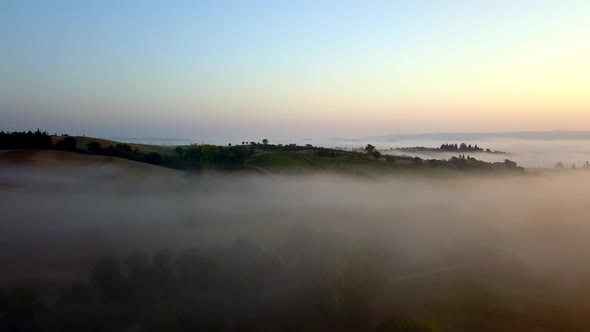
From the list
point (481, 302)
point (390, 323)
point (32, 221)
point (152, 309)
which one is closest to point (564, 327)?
point (481, 302)

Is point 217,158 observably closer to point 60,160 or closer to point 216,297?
point 60,160

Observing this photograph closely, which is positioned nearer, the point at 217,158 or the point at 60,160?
the point at 60,160

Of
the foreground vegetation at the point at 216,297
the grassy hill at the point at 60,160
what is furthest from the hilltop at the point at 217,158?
the foreground vegetation at the point at 216,297

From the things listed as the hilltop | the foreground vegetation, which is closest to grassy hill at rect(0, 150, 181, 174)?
the hilltop

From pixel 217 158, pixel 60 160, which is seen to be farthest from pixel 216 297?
pixel 217 158

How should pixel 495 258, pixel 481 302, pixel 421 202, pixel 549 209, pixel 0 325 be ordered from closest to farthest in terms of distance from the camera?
pixel 0 325
pixel 481 302
pixel 495 258
pixel 421 202
pixel 549 209

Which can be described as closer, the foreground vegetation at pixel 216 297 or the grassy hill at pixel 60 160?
the foreground vegetation at pixel 216 297

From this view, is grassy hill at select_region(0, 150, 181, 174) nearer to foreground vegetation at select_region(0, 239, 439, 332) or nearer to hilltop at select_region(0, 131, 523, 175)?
hilltop at select_region(0, 131, 523, 175)

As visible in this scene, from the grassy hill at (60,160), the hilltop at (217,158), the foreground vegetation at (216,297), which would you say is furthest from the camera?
the hilltop at (217,158)

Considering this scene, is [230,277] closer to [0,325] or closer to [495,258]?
[0,325]

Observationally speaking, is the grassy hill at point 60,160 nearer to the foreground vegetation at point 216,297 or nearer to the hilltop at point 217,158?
the hilltop at point 217,158

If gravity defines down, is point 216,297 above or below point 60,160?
below
